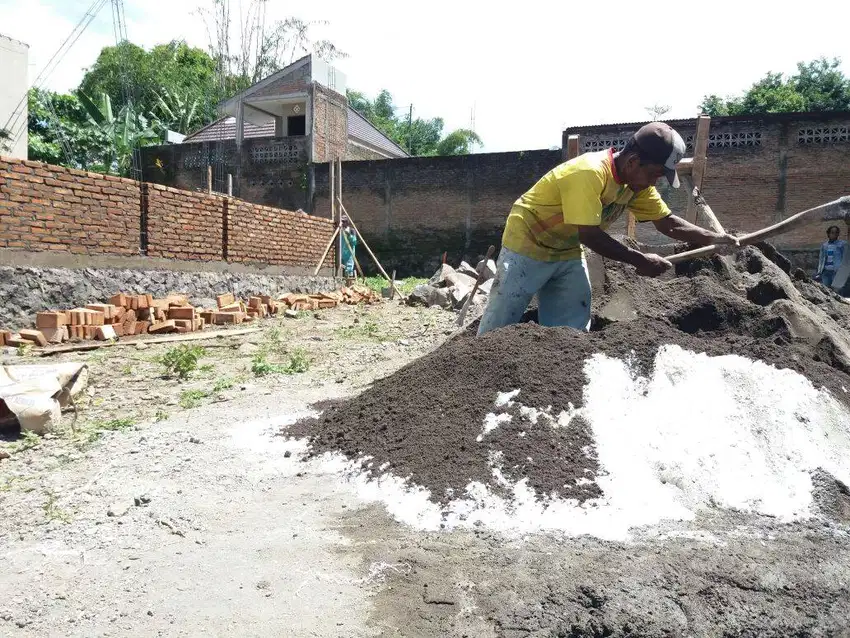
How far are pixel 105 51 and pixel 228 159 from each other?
71.1ft

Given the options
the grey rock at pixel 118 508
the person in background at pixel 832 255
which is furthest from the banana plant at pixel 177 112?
the grey rock at pixel 118 508

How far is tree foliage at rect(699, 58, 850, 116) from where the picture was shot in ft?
72.1

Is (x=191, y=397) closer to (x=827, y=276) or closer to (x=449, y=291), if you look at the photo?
(x=449, y=291)

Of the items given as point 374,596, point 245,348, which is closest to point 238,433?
point 374,596

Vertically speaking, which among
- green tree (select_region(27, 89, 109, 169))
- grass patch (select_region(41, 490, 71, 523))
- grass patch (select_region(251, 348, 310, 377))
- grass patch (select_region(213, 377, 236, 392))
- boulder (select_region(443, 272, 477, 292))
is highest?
green tree (select_region(27, 89, 109, 169))

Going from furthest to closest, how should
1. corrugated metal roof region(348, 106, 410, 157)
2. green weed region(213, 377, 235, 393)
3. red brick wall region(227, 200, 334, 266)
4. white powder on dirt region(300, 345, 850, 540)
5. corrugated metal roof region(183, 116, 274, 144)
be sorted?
corrugated metal roof region(348, 106, 410, 157) → corrugated metal roof region(183, 116, 274, 144) → red brick wall region(227, 200, 334, 266) → green weed region(213, 377, 235, 393) → white powder on dirt region(300, 345, 850, 540)

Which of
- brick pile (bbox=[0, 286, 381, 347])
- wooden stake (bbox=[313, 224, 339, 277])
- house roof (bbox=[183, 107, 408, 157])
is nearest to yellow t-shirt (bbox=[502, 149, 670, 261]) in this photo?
brick pile (bbox=[0, 286, 381, 347])

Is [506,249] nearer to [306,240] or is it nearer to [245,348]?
[245,348]

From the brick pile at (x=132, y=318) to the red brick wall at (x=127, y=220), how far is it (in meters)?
0.83

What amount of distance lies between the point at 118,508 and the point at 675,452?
249 cm

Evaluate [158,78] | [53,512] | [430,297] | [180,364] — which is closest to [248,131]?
[158,78]

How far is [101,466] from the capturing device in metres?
3.14

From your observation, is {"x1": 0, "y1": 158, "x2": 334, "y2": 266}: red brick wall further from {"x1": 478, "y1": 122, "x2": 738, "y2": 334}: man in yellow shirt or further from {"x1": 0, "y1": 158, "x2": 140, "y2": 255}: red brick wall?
{"x1": 478, "y1": 122, "x2": 738, "y2": 334}: man in yellow shirt

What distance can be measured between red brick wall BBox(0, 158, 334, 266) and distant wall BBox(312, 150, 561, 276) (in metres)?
6.36
